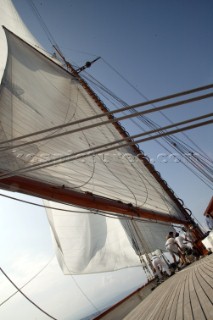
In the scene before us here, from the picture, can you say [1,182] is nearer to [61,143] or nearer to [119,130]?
[61,143]

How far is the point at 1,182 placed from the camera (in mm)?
3561

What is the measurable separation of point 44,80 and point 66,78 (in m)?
1.75

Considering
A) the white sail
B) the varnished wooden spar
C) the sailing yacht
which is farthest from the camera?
the white sail

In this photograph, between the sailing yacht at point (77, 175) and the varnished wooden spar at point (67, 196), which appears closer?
the varnished wooden spar at point (67, 196)

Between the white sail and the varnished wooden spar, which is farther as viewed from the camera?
the white sail

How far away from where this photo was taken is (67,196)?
432 cm

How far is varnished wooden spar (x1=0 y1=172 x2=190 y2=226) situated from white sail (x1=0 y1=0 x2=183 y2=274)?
11cm

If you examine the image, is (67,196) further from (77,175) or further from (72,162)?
(72,162)

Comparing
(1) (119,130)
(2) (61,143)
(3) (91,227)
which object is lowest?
(3) (91,227)

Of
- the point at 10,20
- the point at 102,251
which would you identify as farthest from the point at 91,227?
the point at 10,20

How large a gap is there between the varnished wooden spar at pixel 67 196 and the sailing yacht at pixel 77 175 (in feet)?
0.05

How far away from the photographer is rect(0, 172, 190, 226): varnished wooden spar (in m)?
3.79

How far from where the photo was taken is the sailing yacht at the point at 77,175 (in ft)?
14.4

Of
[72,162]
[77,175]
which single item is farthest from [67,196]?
[72,162]
